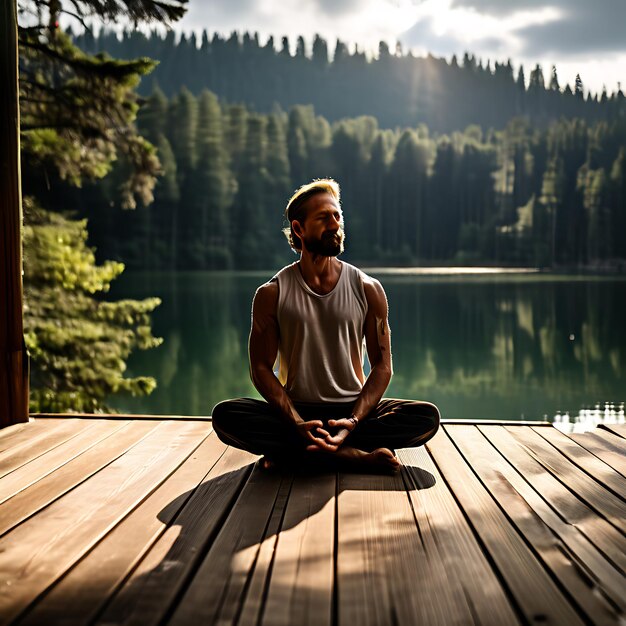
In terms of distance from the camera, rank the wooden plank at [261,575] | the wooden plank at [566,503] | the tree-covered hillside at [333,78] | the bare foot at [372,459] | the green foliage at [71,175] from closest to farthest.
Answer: the wooden plank at [261,575]
the wooden plank at [566,503]
the bare foot at [372,459]
the green foliage at [71,175]
the tree-covered hillside at [333,78]

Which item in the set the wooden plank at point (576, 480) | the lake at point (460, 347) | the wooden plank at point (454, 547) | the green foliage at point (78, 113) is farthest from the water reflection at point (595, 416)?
the wooden plank at point (454, 547)

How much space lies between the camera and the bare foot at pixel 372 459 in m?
2.52

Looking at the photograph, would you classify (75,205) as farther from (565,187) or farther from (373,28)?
(373,28)

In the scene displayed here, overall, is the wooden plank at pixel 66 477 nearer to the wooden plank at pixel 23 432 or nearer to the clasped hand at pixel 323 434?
the wooden plank at pixel 23 432

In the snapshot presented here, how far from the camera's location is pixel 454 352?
18016 millimetres

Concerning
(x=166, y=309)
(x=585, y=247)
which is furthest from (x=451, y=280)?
(x=166, y=309)

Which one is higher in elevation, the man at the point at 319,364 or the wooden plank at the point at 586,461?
the man at the point at 319,364

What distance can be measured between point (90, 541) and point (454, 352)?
1668cm

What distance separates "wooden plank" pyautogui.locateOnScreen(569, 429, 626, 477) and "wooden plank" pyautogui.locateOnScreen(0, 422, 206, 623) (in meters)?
1.62

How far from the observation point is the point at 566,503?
2.21m

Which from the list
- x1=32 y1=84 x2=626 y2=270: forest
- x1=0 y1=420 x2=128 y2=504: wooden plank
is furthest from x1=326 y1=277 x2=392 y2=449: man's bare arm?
x1=32 y1=84 x2=626 y2=270: forest

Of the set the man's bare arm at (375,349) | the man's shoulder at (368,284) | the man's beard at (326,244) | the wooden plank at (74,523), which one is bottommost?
the wooden plank at (74,523)

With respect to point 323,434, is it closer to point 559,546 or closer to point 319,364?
point 319,364

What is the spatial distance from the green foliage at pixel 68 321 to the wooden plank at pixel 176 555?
4.31m
